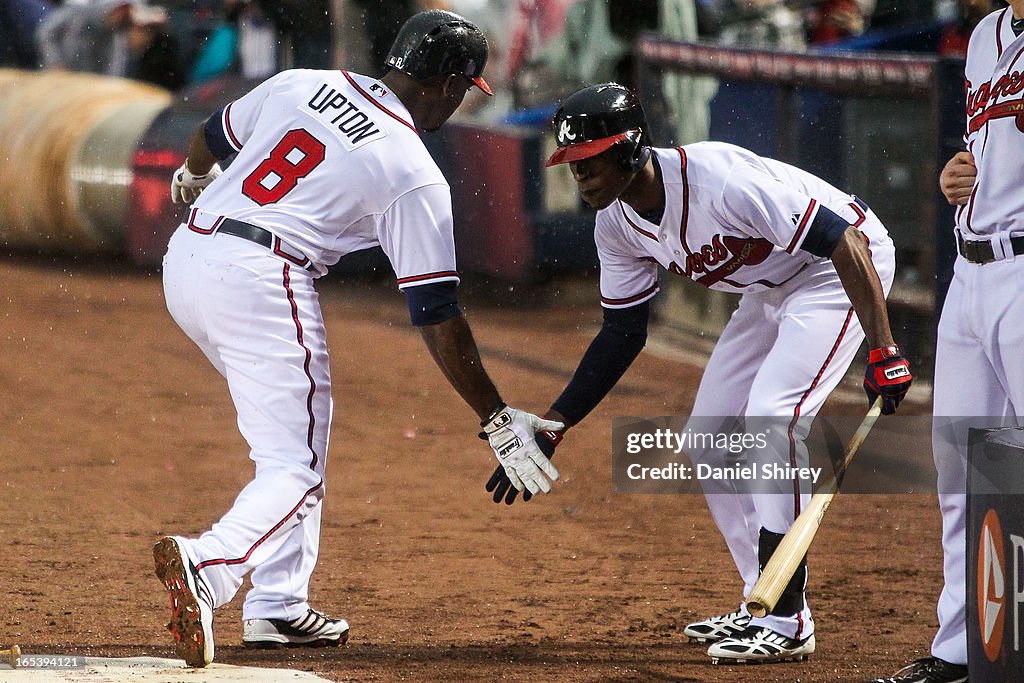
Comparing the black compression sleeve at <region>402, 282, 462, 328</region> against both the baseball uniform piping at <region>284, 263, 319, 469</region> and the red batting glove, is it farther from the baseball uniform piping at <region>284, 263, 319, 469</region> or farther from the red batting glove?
the red batting glove

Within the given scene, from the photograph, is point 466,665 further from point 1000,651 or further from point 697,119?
point 697,119

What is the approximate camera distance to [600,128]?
3400mm

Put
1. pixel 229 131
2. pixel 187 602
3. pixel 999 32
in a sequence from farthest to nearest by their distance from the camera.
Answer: pixel 229 131 < pixel 999 32 < pixel 187 602

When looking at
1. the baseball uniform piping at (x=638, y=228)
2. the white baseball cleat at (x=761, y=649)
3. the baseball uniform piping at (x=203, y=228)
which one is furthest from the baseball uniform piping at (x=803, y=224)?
the baseball uniform piping at (x=203, y=228)

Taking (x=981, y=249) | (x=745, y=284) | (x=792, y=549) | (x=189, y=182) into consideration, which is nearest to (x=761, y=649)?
(x=792, y=549)

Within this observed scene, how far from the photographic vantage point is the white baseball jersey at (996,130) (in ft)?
9.89

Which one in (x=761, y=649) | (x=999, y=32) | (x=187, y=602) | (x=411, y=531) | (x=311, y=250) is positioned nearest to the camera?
(x=187, y=602)

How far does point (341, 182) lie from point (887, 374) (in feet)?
4.88

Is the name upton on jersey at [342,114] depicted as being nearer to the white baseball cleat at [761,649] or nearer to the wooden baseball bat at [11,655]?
the wooden baseball bat at [11,655]

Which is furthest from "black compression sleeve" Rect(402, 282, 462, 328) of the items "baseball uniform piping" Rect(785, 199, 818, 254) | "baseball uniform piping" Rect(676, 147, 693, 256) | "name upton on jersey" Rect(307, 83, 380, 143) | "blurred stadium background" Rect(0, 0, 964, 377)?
"blurred stadium background" Rect(0, 0, 964, 377)

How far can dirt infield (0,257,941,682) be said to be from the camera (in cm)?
375

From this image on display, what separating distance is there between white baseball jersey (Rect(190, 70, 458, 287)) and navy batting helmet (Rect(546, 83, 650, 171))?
351 mm

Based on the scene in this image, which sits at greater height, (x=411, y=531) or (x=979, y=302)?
(x=979, y=302)

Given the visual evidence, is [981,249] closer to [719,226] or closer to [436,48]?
[719,226]
